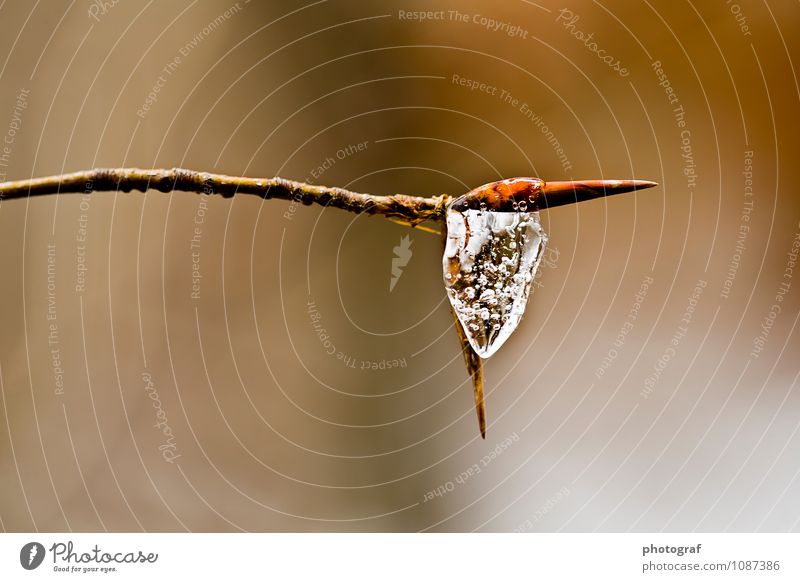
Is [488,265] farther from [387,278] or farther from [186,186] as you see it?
[186,186]

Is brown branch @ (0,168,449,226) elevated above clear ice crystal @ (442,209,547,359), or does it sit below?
above
